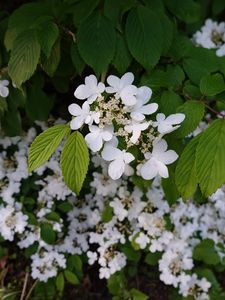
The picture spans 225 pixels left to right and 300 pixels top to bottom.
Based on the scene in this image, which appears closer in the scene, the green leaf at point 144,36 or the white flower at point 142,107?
the white flower at point 142,107

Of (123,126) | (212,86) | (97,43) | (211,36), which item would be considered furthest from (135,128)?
(211,36)

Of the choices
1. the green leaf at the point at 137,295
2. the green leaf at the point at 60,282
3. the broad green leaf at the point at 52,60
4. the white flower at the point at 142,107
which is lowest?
the green leaf at the point at 60,282

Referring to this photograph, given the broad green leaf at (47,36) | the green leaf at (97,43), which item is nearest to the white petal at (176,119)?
the green leaf at (97,43)

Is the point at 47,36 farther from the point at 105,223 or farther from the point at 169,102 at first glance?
the point at 105,223

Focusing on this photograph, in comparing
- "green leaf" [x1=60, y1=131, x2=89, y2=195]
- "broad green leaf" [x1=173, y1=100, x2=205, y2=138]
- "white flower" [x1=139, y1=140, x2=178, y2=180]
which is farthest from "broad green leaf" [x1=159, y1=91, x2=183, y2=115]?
"green leaf" [x1=60, y1=131, x2=89, y2=195]

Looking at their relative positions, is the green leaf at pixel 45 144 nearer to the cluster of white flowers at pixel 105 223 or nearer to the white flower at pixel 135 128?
the white flower at pixel 135 128

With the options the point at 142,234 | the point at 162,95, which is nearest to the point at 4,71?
the point at 162,95

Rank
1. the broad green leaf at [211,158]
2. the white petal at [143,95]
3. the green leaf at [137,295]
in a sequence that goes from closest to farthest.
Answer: the broad green leaf at [211,158] < the white petal at [143,95] < the green leaf at [137,295]

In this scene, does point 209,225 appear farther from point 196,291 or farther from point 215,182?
point 215,182
